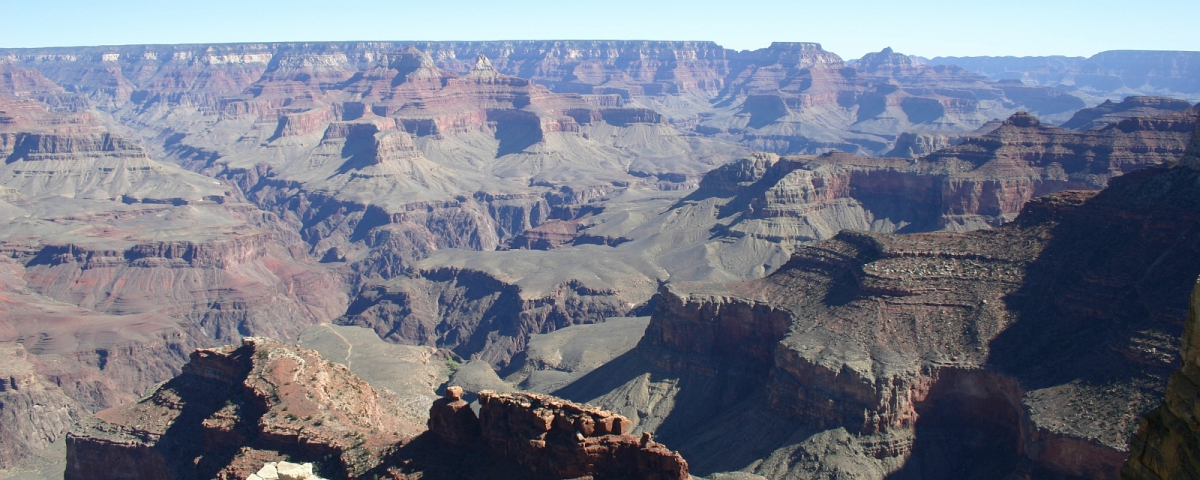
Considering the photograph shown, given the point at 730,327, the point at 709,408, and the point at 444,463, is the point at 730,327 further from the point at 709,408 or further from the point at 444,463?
the point at 444,463

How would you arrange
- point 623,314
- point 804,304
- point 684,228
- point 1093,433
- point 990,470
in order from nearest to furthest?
1. point 1093,433
2. point 990,470
3. point 804,304
4. point 623,314
5. point 684,228

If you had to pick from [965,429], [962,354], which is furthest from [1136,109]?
[965,429]

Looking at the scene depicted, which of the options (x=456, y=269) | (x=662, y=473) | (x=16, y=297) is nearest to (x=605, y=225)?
(x=456, y=269)

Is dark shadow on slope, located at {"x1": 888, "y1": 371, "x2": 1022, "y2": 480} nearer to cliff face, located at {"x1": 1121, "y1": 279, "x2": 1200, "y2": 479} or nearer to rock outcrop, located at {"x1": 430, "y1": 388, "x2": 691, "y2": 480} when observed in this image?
rock outcrop, located at {"x1": 430, "y1": 388, "x2": 691, "y2": 480}

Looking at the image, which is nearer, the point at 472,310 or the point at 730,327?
the point at 730,327

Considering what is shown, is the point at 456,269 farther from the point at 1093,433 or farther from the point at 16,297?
the point at 1093,433

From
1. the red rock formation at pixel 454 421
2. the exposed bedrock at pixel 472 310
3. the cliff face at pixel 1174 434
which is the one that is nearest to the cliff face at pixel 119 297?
the exposed bedrock at pixel 472 310

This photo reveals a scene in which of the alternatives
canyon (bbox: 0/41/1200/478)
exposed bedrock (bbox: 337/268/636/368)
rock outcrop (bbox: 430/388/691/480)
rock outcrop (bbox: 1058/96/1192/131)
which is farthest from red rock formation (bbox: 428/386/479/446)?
rock outcrop (bbox: 1058/96/1192/131)

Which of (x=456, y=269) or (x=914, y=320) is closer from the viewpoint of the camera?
(x=914, y=320)
